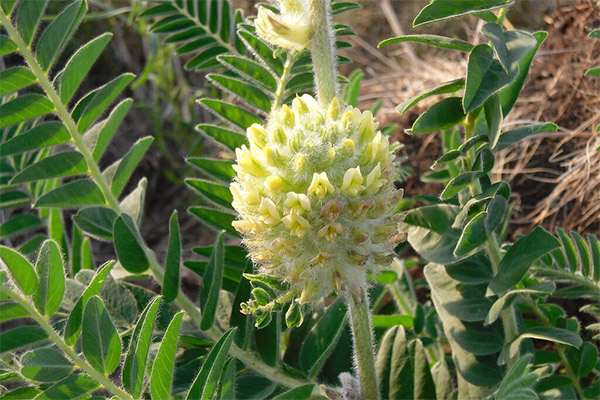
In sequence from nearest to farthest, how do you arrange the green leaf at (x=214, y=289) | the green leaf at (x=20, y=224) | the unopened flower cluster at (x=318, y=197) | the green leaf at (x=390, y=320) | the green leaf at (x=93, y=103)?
the unopened flower cluster at (x=318, y=197)
the green leaf at (x=214, y=289)
the green leaf at (x=93, y=103)
the green leaf at (x=390, y=320)
the green leaf at (x=20, y=224)

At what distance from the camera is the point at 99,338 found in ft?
3.45

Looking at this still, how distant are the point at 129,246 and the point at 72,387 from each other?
329 millimetres

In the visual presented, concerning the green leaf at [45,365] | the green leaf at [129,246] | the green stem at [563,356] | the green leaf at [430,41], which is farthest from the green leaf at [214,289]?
the green stem at [563,356]

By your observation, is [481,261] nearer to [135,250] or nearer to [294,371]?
[294,371]

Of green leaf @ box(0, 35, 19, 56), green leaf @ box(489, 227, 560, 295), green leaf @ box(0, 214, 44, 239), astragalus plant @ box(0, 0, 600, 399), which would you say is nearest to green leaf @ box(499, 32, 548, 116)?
astragalus plant @ box(0, 0, 600, 399)

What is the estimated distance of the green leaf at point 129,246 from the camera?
1287 millimetres

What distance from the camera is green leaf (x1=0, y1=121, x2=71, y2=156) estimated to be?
129 centimetres

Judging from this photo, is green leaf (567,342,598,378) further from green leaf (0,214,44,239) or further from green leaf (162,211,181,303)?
green leaf (0,214,44,239)

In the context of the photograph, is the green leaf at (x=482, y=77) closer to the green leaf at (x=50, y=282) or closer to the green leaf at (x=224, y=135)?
the green leaf at (x=224, y=135)

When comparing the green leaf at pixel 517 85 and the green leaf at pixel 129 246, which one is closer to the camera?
the green leaf at pixel 517 85

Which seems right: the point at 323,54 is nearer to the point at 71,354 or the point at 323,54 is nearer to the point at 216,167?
the point at 216,167

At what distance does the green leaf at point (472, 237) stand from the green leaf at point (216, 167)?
0.54 meters

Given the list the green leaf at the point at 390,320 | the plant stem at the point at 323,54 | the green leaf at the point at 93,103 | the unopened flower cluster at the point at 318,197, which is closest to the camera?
the unopened flower cluster at the point at 318,197

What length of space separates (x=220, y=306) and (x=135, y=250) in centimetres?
27
